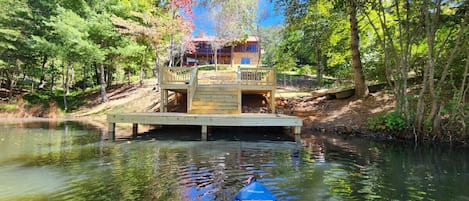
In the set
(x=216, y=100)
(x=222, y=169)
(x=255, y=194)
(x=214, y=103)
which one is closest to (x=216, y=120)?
(x=214, y=103)

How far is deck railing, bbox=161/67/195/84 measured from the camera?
46.1 ft

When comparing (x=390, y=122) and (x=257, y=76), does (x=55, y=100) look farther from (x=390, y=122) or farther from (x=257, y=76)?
(x=390, y=122)

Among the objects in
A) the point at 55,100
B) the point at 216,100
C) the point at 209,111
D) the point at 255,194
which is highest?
the point at 55,100

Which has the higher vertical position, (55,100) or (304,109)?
(55,100)

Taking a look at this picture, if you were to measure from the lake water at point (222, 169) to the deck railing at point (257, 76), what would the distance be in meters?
3.88

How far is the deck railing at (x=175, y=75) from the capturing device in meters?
14.0

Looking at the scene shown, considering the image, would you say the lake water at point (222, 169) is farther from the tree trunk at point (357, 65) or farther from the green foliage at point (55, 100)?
the green foliage at point (55, 100)

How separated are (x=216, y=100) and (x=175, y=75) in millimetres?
2170

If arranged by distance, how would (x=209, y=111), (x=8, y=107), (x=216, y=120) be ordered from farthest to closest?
(x=8, y=107) → (x=209, y=111) → (x=216, y=120)

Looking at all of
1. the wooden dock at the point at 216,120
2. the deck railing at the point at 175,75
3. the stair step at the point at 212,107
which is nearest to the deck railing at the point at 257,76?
the stair step at the point at 212,107

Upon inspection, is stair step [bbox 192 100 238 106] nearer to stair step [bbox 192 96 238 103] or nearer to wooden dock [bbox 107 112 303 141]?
stair step [bbox 192 96 238 103]

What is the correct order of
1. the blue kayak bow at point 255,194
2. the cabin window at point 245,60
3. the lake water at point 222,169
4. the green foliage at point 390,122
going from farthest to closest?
the cabin window at point 245,60 → the green foliage at point 390,122 → the lake water at point 222,169 → the blue kayak bow at point 255,194

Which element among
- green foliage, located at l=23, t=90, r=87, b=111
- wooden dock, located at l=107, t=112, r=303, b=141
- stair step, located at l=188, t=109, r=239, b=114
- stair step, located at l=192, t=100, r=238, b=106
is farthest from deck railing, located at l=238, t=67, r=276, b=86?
green foliage, located at l=23, t=90, r=87, b=111

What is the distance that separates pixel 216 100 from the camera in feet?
45.9
